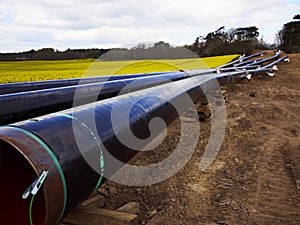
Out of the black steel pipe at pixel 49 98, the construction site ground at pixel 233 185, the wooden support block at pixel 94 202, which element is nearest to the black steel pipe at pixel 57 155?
the wooden support block at pixel 94 202

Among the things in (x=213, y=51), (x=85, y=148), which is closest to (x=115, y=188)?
(x=85, y=148)

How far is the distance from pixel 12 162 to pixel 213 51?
30.4 m

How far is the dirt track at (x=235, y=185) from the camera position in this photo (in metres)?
2.94

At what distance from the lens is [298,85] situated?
37.1 feet

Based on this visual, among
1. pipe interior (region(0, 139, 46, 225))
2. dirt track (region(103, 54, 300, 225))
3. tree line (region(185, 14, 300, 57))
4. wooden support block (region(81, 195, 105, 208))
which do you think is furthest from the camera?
tree line (region(185, 14, 300, 57))

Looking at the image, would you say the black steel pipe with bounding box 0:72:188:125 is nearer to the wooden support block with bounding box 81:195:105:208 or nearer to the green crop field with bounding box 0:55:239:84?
the wooden support block with bounding box 81:195:105:208

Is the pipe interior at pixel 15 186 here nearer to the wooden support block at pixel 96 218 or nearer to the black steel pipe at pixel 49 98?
the wooden support block at pixel 96 218

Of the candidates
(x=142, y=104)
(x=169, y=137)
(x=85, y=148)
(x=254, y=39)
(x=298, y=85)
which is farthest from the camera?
(x=254, y=39)

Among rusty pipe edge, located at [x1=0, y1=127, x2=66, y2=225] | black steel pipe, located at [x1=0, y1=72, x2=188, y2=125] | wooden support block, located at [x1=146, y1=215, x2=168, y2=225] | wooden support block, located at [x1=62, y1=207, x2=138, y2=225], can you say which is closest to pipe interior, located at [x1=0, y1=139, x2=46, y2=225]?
rusty pipe edge, located at [x1=0, y1=127, x2=66, y2=225]

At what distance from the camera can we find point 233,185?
354 cm

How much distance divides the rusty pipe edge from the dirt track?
1.34 meters

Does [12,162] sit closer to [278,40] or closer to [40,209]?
[40,209]

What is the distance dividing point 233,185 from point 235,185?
0.08 ft

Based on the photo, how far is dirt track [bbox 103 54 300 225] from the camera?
294 cm
